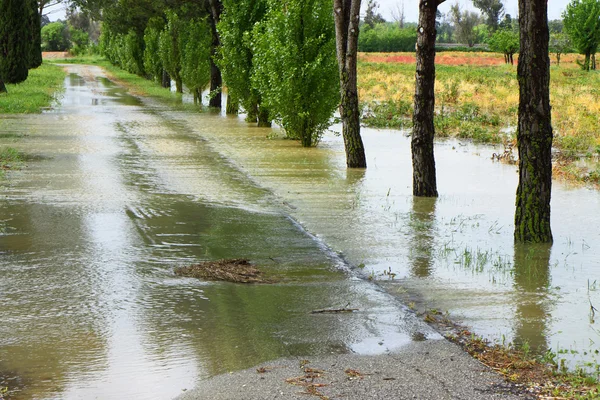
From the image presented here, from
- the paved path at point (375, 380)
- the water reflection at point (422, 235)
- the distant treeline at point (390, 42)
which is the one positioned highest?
the distant treeline at point (390, 42)

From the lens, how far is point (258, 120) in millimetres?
24297

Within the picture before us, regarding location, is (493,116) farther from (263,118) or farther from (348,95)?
(348,95)

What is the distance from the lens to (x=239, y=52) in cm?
2494

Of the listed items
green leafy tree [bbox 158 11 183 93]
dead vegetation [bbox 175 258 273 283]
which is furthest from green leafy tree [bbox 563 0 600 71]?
dead vegetation [bbox 175 258 273 283]

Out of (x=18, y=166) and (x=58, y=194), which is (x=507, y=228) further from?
(x=18, y=166)

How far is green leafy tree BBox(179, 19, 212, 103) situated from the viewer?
33.9 meters

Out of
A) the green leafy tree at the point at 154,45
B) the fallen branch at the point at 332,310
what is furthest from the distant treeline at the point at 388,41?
the fallen branch at the point at 332,310

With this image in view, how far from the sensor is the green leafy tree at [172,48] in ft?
128

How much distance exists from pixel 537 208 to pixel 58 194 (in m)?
6.56

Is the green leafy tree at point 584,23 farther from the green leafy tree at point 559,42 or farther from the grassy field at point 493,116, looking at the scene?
the grassy field at point 493,116

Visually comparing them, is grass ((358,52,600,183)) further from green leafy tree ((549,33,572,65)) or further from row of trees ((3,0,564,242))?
green leafy tree ((549,33,572,65))

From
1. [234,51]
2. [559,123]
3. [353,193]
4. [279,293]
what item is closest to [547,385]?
[279,293]

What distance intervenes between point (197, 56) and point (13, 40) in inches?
380

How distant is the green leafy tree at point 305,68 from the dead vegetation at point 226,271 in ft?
35.6
